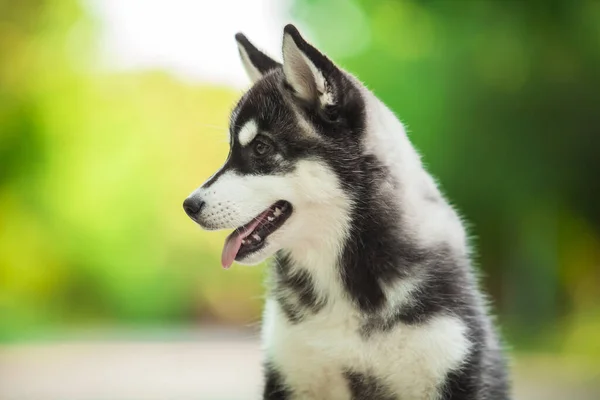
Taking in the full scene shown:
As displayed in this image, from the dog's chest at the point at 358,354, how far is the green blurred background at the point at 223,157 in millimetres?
1855

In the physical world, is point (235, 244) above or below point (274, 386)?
above

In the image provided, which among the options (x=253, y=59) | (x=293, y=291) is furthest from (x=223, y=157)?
(x=293, y=291)

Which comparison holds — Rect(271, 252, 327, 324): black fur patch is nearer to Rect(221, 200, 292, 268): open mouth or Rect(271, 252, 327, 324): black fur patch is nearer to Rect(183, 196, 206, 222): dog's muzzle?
Rect(221, 200, 292, 268): open mouth

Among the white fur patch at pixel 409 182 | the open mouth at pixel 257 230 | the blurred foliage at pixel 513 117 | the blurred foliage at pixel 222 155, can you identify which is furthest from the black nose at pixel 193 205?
the blurred foliage at pixel 513 117

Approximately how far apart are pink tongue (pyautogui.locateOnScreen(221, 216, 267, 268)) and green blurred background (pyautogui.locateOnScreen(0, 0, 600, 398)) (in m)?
1.86

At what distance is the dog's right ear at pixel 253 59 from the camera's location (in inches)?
72.3

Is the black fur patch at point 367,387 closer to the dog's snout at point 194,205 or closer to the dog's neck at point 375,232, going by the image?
the dog's neck at point 375,232

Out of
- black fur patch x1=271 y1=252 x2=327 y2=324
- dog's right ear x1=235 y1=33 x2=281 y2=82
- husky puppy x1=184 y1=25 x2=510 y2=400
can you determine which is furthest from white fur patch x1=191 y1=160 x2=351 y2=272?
dog's right ear x1=235 y1=33 x2=281 y2=82

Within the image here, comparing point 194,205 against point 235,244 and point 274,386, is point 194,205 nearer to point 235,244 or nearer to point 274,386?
point 235,244

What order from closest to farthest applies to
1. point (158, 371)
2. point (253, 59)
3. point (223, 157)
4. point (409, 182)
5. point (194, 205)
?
point (194, 205), point (409, 182), point (253, 59), point (223, 157), point (158, 371)

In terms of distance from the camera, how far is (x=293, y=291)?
5.65 feet

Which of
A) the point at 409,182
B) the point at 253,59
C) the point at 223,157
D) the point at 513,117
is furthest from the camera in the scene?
the point at 513,117

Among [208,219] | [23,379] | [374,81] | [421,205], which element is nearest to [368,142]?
[421,205]

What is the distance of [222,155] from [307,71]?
2.00 meters
